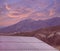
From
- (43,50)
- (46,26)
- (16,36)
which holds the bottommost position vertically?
(43,50)

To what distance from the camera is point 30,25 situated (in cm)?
320

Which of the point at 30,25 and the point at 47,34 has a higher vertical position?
the point at 30,25

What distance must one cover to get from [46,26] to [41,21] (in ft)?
0.41

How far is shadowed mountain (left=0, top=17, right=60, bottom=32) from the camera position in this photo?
10.4 feet

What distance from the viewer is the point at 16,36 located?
319cm

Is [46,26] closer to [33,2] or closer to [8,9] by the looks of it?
[33,2]

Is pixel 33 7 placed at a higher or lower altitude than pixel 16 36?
higher

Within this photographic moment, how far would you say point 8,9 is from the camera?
10.3 feet

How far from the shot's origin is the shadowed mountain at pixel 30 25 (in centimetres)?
316

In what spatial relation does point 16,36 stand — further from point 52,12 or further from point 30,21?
point 52,12

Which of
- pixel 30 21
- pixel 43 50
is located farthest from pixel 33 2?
pixel 43 50

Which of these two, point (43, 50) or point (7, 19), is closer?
point (43, 50)

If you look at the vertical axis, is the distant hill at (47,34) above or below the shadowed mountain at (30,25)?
below

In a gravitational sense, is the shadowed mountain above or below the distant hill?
above
